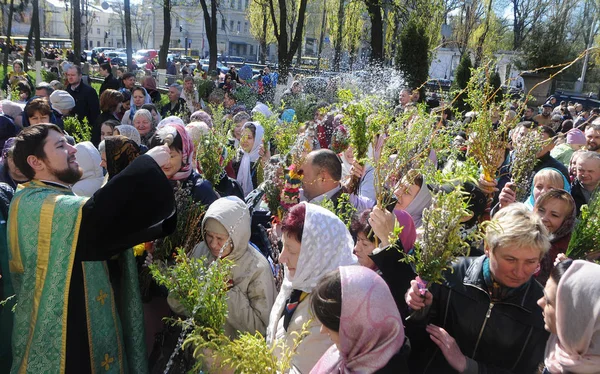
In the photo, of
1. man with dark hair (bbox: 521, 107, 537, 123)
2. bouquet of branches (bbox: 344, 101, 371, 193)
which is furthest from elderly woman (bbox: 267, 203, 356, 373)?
man with dark hair (bbox: 521, 107, 537, 123)

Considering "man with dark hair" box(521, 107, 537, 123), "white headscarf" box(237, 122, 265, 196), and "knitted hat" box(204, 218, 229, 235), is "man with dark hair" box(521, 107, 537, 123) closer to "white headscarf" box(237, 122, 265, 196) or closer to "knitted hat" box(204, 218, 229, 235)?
"white headscarf" box(237, 122, 265, 196)

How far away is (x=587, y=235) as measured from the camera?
294cm

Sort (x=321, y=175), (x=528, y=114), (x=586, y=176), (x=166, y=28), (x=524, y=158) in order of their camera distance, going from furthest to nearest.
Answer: (x=166, y=28) < (x=528, y=114) < (x=586, y=176) < (x=321, y=175) < (x=524, y=158)

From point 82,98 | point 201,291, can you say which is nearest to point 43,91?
point 82,98

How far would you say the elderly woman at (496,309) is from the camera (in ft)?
7.88

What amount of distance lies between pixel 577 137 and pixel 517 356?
16.9 feet

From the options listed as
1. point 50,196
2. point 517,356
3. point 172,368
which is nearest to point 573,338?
point 517,356

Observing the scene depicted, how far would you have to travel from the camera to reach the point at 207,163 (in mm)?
4469

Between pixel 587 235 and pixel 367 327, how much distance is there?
172 centimetres

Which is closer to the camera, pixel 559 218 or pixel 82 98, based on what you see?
pixel 559 218

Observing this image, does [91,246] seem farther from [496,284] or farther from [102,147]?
[496,284]

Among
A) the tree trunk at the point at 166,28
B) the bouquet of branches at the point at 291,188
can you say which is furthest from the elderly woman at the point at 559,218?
the tree trunk at the point at 166,28

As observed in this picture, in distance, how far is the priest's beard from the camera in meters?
2.79

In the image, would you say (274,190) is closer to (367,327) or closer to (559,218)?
(559,218)
